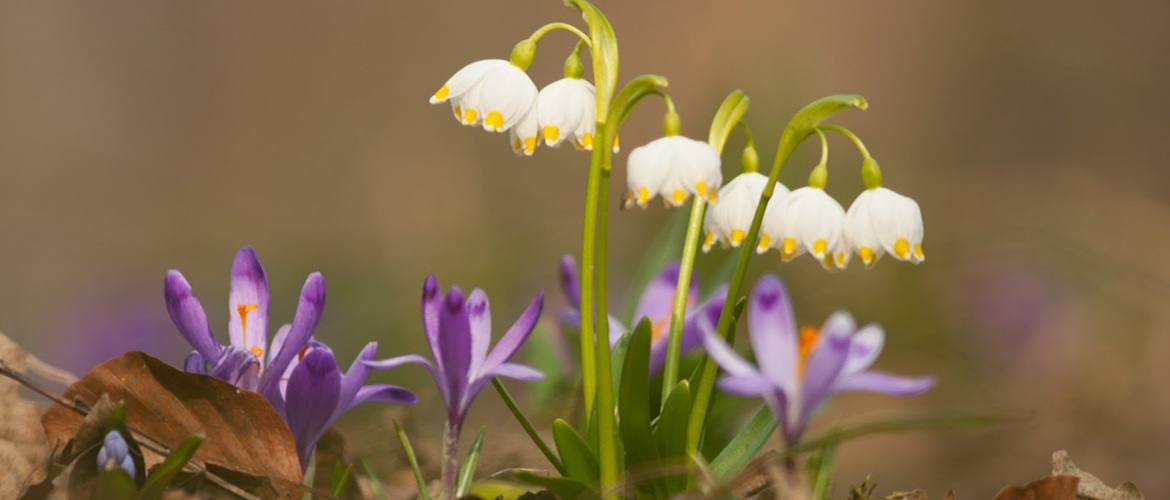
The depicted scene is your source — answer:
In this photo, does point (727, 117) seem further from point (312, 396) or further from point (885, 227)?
point (312, 396)

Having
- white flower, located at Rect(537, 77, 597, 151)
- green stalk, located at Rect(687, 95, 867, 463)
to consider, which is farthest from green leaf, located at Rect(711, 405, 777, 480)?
white flower, located at Rect(537, 77, 597, 151)

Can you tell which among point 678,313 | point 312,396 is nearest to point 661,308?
point 678,313

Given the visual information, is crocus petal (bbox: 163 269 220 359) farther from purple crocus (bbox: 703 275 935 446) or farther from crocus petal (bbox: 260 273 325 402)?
purple crocus (bbox: 703 275 935 446)

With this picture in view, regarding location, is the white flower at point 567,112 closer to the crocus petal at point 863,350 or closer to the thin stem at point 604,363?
the thin stem at point 604,363

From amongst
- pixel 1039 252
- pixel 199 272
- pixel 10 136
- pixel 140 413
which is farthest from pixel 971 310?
pixel 10 136

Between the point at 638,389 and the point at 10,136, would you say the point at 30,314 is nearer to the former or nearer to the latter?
the point at 10,136
